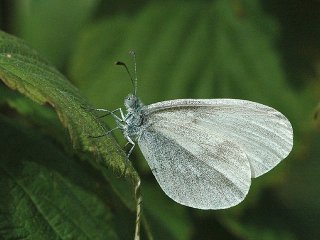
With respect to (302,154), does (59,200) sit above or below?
above

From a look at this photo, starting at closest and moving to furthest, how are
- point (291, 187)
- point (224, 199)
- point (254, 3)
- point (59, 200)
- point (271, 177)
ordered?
point (59, 200) → point (224, 199) → point (271, 177) → point (254, 3) → point (291, 187)

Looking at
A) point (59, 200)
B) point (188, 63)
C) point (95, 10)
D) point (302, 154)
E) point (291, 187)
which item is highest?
point (95, 10)

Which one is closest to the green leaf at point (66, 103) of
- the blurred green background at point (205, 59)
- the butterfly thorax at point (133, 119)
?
the butterfly thorax at point (133, 119)

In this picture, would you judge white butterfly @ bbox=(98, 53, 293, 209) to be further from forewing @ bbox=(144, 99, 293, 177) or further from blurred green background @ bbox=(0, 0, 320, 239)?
blurred green background @ bbox=(0, 0, 320, 239)

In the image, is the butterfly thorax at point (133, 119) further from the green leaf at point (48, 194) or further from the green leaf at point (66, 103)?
the green leaf at point (66, 103)

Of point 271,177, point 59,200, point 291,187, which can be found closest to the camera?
point 59,200

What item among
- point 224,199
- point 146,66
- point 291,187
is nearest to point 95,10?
point 146,66

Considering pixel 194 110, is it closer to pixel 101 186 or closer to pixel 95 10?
pixel 101 186

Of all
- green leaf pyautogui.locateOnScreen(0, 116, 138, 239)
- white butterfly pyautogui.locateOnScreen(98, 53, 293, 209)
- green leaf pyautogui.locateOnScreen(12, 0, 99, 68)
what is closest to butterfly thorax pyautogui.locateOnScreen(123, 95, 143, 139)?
white butterfly pyautogui.locateOnScreen(98, 53, 293, 209)
